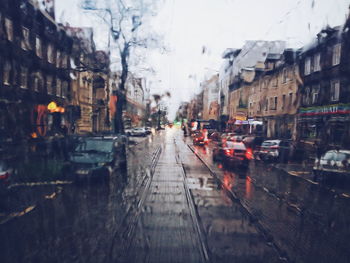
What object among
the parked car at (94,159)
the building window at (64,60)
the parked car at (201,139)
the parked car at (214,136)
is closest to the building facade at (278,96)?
the parked car at (214,136)

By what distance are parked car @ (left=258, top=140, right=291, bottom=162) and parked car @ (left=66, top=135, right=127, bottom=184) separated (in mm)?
10879

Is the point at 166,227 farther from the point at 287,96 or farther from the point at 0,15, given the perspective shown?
the point at 287,96

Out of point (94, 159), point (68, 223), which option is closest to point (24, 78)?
point (94, 159)

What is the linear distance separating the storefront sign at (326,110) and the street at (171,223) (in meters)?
15.2

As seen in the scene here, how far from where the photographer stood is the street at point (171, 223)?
16.0 ft

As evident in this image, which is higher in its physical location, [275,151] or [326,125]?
[326,125]

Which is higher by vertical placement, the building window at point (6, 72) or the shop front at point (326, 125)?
the building window at point (6, 72)

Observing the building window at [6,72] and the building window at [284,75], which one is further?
the building window at [284,75]

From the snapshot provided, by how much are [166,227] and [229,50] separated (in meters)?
53.6

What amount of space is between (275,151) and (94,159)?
1298cm

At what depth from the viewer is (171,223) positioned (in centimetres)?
634

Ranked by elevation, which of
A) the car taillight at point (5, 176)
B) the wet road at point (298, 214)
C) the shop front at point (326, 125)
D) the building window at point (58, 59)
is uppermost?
the building window at point (58, 59)

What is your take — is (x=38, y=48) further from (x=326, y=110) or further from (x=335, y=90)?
(x=335, y=90)

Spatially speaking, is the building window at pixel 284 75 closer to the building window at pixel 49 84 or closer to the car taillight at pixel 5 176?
the building window at pixel 49 84
